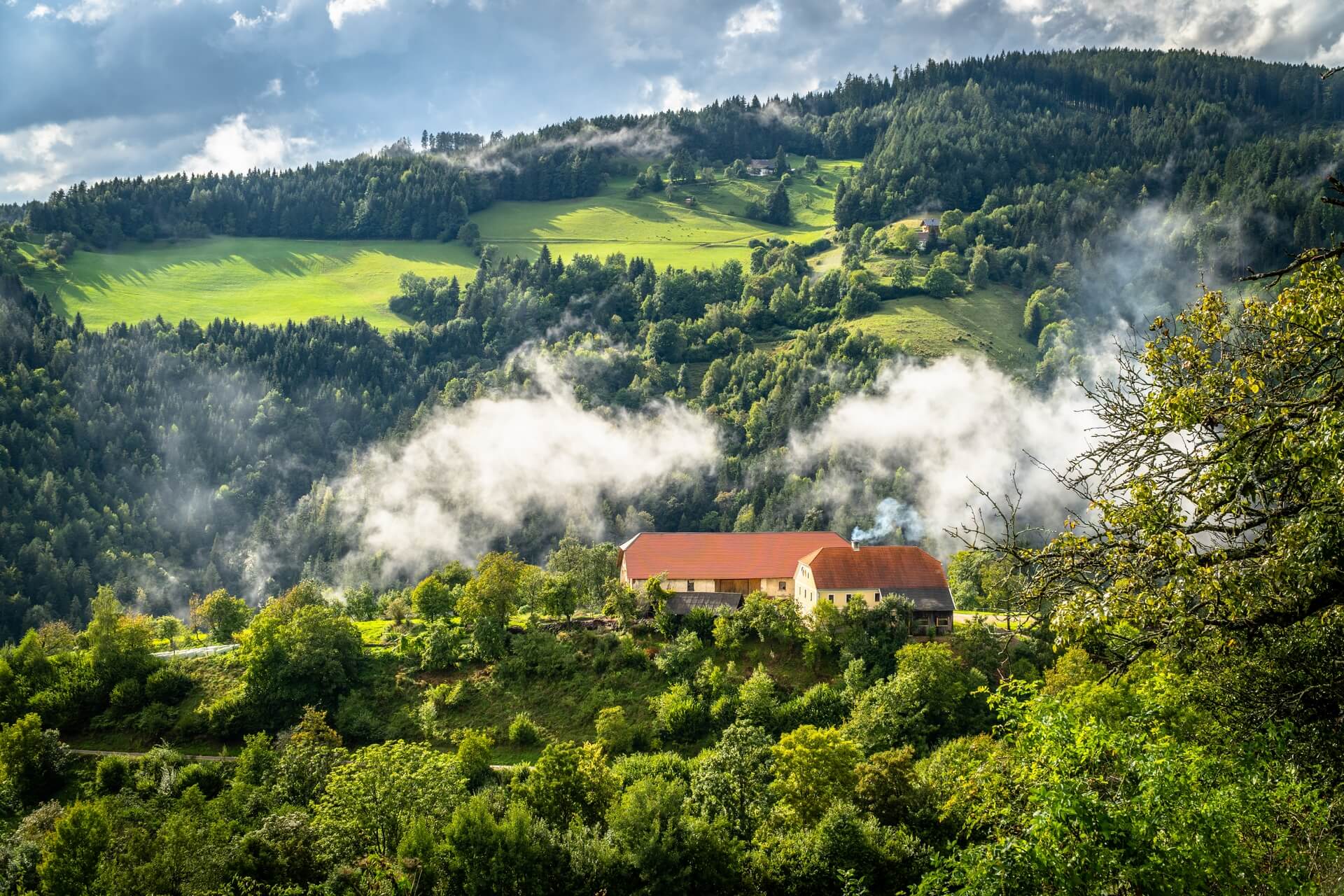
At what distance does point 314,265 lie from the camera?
180 metres

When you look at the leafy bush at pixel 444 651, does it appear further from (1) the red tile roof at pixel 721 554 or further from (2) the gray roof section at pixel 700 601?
(2) the gray roof section at pixel 700 601

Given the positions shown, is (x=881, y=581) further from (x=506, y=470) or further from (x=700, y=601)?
(x=506, y=470)

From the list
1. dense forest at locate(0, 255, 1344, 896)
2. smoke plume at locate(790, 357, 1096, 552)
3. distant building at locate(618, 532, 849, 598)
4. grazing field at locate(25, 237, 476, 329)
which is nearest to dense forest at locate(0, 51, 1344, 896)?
dense forest at locate(0, 255, 1344, 896)

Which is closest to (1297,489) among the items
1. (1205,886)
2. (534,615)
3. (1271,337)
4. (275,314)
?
(1271,337)

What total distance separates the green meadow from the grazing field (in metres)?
0.24

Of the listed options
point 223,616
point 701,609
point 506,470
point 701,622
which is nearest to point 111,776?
point 223,616

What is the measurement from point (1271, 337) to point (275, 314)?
163817 mm

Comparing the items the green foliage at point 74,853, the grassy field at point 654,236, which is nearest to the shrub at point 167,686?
the green foliage at point 74,853

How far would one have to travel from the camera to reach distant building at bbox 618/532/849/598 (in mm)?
68125

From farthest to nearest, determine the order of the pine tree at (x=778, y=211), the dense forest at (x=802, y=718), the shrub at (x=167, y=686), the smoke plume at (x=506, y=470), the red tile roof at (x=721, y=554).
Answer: the pine tree at (x=778, y=211), the smoke plume at (x=506, y=470), the red tile roof at (x=721, y=554), the shrub at (x=167, y=686), the dense forest at (x=802, y=718)

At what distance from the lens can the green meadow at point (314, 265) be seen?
15712 cm

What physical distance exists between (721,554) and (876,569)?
1288 centimetres

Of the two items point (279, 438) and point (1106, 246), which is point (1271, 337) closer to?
point (279, 438)

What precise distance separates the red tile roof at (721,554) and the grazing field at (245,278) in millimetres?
104450
